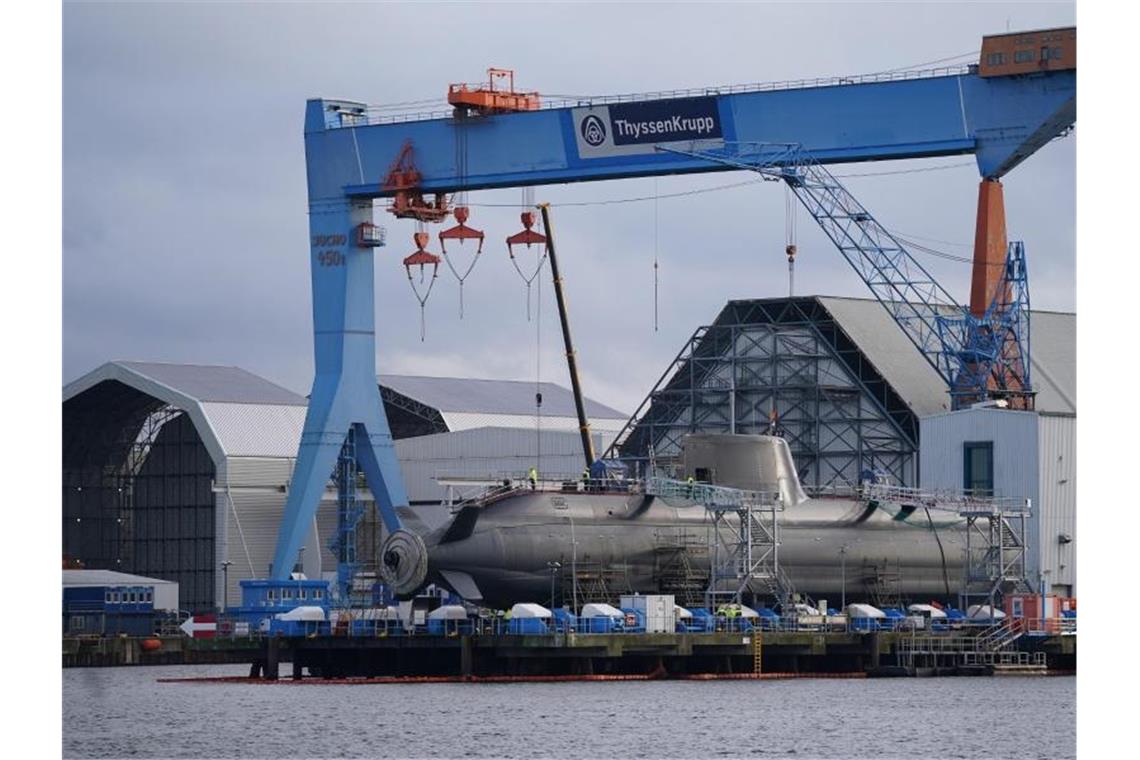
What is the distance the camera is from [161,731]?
166ft

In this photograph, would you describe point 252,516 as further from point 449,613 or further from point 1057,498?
point 1057,498

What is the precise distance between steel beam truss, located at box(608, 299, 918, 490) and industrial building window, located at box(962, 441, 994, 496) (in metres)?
12.2

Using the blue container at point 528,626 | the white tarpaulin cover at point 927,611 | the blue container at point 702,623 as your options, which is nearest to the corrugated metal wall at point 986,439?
the white tarpaulin cover at point 927,611

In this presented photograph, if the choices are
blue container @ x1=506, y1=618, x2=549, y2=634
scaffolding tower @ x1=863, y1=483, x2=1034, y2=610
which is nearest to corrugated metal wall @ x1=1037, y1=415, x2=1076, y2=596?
scaffolding tower @ x1=863, y1=483, x2=1034, y2=610

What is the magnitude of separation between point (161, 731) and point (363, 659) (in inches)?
676

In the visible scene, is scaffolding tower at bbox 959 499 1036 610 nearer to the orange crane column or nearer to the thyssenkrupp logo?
the orange crane column

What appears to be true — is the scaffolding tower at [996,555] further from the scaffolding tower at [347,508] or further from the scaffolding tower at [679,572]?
the scaffolding tower at [347,508]

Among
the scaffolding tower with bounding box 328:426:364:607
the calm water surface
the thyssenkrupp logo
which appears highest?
the thyssenkrupp logo

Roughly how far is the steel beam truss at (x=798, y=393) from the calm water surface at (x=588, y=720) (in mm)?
28449

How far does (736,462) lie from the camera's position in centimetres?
7325

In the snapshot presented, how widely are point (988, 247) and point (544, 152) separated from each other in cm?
1546

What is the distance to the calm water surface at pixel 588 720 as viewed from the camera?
45.4 m

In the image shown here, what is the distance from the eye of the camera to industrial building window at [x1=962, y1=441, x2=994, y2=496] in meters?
78.2

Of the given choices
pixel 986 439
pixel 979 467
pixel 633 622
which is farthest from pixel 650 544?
pixel 986 439
